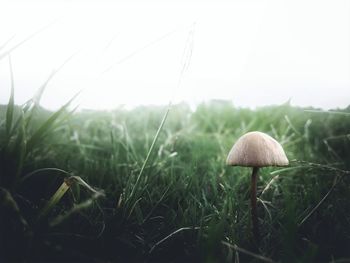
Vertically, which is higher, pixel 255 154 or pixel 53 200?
pixel 255 154

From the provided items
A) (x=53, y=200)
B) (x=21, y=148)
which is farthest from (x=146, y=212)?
(x=21, y=148)

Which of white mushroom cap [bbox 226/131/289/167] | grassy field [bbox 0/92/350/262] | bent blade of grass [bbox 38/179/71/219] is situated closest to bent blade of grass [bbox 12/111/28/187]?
grassy field [bbox 0/92/350/262]

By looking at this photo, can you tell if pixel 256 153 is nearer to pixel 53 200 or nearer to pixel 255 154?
pixel 255 154

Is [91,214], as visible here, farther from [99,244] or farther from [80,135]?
[80,135]

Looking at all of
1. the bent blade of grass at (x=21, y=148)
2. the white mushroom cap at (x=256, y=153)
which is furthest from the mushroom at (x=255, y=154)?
the bent blade of grass at (x=21, y=148)

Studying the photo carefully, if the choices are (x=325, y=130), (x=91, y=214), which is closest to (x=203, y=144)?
(x=325, y=130)

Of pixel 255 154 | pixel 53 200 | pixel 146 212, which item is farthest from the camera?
pixel 146 212

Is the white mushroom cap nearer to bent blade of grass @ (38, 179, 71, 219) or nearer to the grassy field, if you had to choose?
the grassy field

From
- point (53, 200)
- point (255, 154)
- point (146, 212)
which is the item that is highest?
point (255, 154)
